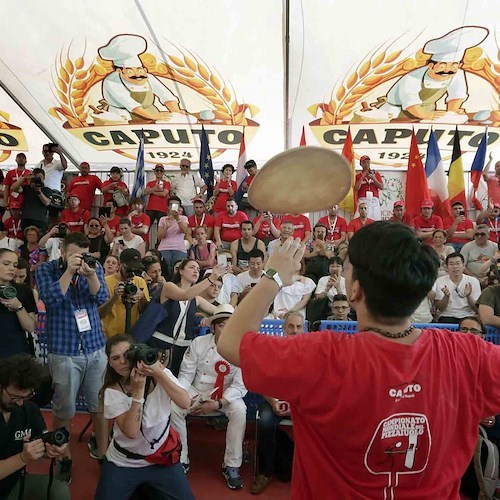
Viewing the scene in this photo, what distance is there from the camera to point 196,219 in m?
8.78

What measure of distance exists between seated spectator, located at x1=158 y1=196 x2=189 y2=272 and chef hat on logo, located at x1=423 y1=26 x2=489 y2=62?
514cm

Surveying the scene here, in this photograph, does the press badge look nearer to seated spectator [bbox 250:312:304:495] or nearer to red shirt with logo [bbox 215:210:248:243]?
seated spectator [bbox 250:312:304:495]

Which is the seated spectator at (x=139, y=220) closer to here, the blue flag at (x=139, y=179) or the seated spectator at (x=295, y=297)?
the blue flag at (x=139, y=179)

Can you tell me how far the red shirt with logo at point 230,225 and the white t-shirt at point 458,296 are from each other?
3.43 metres

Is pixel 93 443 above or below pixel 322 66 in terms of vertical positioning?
below

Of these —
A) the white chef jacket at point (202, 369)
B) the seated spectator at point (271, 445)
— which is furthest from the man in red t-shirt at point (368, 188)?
the seated spectator at point (271, 445)

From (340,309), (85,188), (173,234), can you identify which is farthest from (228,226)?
(340,309)

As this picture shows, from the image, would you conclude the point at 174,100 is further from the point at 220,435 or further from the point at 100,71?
the point at 220,435

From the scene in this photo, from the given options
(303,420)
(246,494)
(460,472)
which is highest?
(303,420)

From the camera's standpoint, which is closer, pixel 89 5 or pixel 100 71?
pixel 89 5

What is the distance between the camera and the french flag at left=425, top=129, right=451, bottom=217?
9.49m

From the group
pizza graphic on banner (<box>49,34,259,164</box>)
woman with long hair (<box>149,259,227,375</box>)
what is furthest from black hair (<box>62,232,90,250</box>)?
pizza graphic on banner (<box>49,34,259,164</box>)

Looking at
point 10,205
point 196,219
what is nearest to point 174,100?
point 196,219

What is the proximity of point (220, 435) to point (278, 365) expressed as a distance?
379 cm
